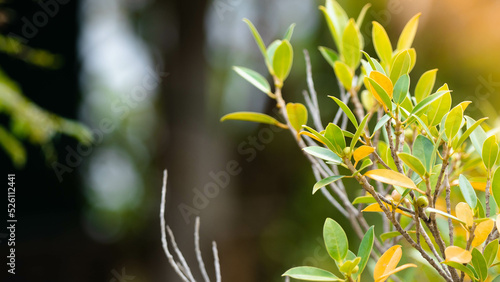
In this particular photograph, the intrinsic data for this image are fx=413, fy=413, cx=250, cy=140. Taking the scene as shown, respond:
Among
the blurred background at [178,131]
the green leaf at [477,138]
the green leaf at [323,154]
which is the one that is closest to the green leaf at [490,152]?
the green leaf at [477,138]

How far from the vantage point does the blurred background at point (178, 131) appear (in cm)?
178

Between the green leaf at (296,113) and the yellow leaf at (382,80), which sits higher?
the green leaf at (296,113)

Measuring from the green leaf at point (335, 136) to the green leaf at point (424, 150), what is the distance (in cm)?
6

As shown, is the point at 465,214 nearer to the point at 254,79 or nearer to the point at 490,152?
the point at 490,152

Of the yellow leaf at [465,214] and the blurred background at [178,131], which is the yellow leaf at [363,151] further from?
the blurred background at [178,131]

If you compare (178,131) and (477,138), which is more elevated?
(178,131)

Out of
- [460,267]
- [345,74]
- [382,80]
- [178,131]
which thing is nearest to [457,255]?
[460,267]

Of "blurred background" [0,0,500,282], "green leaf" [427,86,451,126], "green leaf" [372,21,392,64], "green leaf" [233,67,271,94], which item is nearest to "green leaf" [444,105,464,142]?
"green leaf" [427,86,451,126]

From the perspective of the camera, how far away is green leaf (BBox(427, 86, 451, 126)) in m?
0.34

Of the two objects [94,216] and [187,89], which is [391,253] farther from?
[94,216]

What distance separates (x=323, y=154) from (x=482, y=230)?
0.43ft

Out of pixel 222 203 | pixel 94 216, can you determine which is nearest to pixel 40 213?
pixel 94 216

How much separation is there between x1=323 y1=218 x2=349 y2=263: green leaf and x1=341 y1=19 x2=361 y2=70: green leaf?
0.75 ft

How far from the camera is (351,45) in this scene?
1.62 feet
